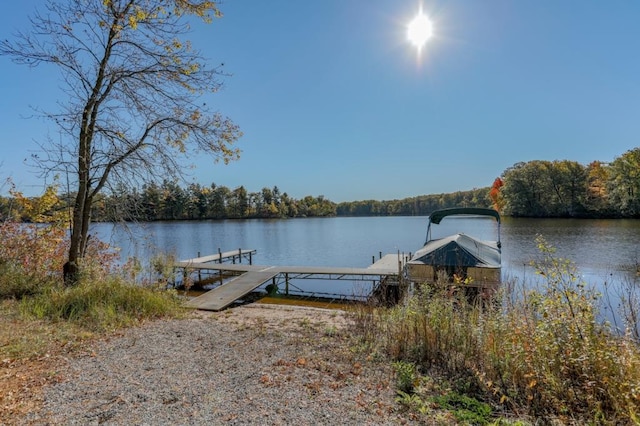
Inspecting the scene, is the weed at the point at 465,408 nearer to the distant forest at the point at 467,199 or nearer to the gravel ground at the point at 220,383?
the gravel ground at the point at 220,383

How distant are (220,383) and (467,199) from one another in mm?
88004

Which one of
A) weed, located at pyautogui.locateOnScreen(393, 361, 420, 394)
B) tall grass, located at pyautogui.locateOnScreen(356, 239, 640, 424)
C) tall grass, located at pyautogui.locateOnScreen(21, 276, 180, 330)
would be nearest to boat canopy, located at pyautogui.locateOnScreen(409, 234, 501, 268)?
tall grass, located at pyautogui.locateOnScreen(356, 239, 640, 424)

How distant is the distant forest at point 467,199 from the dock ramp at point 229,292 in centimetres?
256

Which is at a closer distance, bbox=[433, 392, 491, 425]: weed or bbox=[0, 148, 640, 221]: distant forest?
bbox=[433, 392, 491, 425]: weed

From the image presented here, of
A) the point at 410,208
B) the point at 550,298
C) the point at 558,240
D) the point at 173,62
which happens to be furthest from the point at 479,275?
the point at 410,208

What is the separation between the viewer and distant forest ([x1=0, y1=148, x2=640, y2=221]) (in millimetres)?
7551

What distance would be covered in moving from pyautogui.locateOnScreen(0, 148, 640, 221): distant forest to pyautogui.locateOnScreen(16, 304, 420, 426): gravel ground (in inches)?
140

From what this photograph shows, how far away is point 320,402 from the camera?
9.41 ft

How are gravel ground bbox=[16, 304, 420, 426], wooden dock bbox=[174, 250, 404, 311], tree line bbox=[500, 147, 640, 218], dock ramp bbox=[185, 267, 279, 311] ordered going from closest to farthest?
gravel ground bbox=[16, 304, 420, 426] < dock ramp bbox=[185, 267, 279, 311] < wooden dock bbox=[174, 250, 404, 311] < tree line bbox=[500, 147, 640, 218]

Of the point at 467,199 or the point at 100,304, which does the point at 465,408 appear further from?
the point at 467,199

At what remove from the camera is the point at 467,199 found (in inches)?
3248

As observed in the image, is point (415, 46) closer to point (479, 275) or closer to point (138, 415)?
point (479, 275)

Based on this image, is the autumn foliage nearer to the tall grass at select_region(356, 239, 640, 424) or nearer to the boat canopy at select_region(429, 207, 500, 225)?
the tall grass at select_region(356, 239, 640, 424)

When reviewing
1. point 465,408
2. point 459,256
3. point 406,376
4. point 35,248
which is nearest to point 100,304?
point 35,248
